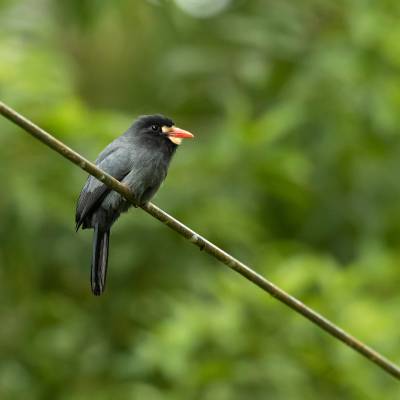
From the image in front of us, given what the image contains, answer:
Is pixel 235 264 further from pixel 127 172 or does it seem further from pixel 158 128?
pixel 158 128

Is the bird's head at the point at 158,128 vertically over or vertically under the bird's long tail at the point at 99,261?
over

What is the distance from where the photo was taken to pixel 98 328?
7.25 metres

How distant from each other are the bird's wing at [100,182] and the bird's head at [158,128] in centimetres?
20

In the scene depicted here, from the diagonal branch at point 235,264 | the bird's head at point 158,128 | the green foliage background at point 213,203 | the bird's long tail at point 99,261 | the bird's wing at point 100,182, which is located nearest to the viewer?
the diagonal branch at point 235,264

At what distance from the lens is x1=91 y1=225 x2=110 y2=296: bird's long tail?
15.1 ft

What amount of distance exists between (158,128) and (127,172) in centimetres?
37

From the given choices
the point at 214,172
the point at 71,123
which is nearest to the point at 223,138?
the point at 214,172

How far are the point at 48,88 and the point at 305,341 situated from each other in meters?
2.49

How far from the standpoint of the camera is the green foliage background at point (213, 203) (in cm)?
610

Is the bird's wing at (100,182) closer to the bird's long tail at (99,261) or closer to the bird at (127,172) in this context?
the bird at (127,172)

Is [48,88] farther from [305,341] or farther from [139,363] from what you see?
[305,341]

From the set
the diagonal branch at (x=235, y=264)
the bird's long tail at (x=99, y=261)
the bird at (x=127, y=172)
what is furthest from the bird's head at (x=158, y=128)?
the diagonal branch at (x=235, y=264)

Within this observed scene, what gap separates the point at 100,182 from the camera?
493 centimetres

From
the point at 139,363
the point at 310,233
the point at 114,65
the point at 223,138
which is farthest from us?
the point at 114,65
